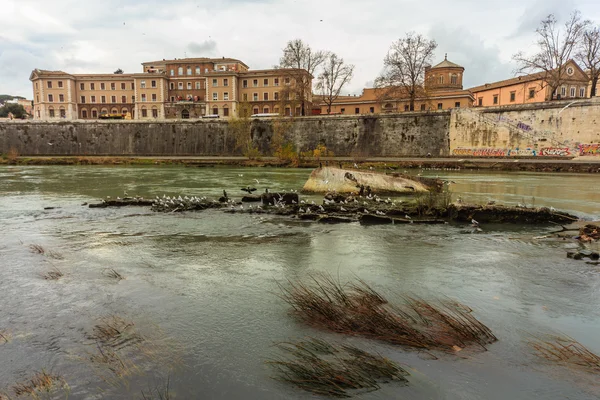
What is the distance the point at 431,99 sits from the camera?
181 ft

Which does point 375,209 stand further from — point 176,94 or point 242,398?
point 176,94

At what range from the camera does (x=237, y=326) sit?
5.79 metres

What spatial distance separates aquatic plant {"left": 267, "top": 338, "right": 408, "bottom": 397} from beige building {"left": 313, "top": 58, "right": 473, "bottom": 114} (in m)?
51.1

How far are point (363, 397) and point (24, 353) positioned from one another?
407 cm

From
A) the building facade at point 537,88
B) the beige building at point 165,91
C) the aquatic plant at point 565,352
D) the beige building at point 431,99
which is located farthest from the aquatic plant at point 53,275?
the beige building at point 165,91

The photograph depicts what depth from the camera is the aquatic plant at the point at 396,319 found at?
17.3 ft

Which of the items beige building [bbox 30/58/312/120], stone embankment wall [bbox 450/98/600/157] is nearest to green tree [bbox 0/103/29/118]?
beige building [bbox 30/58/312/120]

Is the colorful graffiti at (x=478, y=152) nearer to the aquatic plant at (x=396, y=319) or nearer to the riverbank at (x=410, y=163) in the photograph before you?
the riverbank at (x=410, y=163)

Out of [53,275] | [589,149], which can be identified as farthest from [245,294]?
[589,149]

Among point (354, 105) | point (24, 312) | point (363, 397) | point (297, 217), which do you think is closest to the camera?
point (363, 397)

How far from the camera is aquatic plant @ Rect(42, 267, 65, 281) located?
25.3 feet

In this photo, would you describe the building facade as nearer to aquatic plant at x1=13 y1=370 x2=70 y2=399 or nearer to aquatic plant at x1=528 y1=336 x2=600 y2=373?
aquatic plant at x1=528 y1=336 x2=600 y2=373

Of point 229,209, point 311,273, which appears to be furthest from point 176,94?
point 311,273

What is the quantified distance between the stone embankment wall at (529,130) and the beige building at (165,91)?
1367 inches
